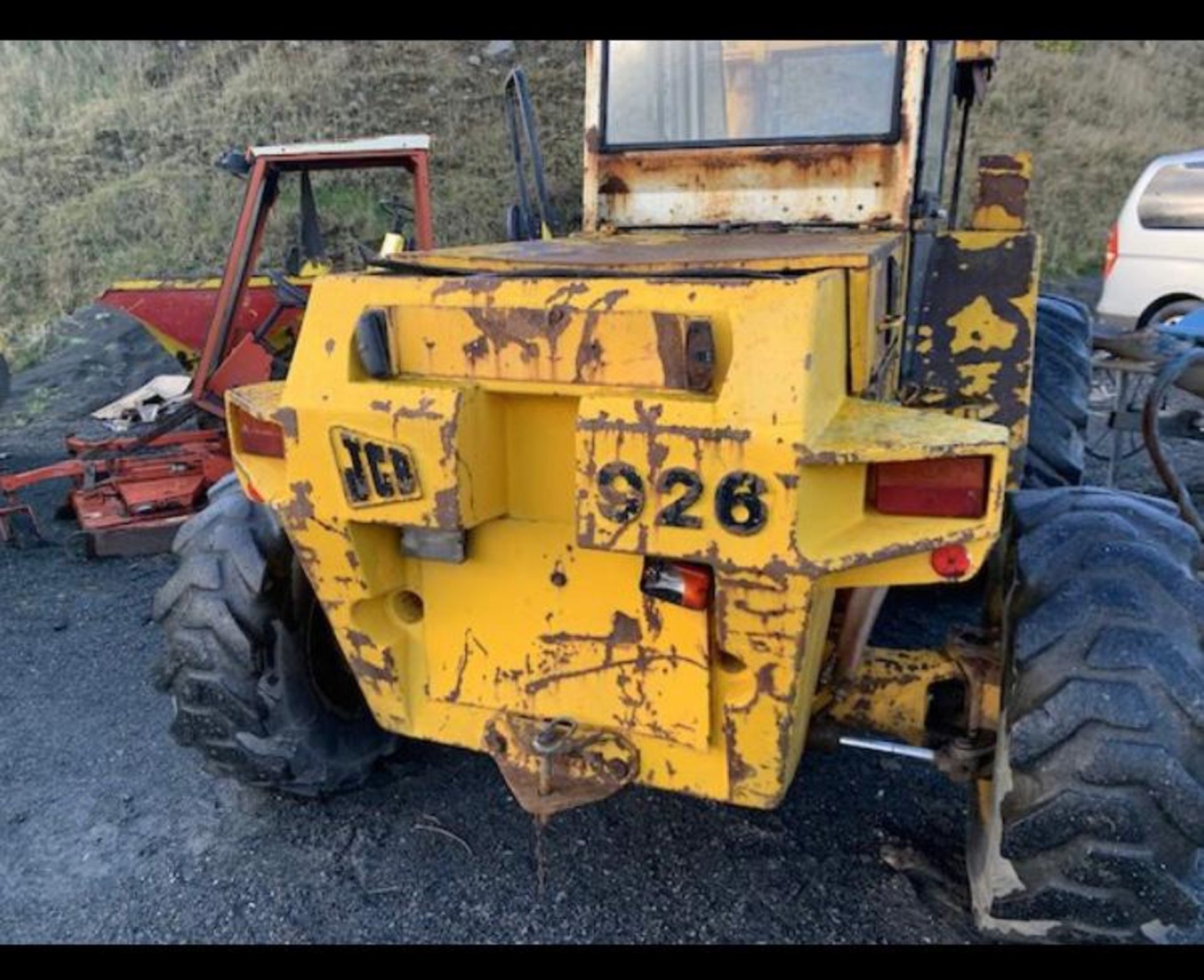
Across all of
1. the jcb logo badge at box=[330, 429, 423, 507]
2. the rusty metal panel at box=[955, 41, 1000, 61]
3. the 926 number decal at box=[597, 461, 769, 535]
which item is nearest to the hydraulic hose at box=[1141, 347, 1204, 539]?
the rusty metal panel at box=[955, 41, 1000, 61]

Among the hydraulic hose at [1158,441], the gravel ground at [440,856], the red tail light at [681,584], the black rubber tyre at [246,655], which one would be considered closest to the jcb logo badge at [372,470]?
the red tail light at [681,584]

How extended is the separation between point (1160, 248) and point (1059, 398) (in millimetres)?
5395

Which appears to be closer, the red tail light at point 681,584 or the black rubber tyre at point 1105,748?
the black rubber tyre at point 1105,748

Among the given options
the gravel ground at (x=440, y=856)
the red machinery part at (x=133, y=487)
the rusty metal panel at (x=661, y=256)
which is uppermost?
the rusty metal panel at (x=661, y=256)

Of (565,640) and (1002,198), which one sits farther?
(1002,198)

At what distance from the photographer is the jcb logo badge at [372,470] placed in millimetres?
2213

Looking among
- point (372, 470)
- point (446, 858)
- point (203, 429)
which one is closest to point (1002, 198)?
point (372, 470)

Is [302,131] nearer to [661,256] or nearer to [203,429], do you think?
[203,429]

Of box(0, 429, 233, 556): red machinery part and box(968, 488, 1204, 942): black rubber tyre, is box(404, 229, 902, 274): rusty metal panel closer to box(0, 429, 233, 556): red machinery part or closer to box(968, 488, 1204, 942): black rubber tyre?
box(968, 488, 1204, 942): black rubber tyre

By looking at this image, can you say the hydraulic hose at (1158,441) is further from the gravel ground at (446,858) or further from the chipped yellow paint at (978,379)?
the gravel ground at (446,858)

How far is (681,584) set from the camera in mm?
2189

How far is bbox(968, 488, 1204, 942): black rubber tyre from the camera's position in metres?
2.08

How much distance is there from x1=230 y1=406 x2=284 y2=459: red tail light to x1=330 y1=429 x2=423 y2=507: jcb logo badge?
269 millimetres

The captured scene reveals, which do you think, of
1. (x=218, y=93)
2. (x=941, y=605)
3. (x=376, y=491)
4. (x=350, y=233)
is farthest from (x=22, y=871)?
(x=218, y=93)
